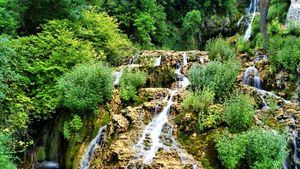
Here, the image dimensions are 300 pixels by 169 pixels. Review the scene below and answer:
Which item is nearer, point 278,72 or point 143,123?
point 143,123

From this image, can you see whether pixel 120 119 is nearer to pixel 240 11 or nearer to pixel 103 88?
pixel 103 88

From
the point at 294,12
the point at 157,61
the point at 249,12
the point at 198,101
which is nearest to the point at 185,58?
the point at 157,61

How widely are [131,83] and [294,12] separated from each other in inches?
347

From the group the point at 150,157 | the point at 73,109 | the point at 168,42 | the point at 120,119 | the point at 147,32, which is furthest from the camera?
the point at 168,42

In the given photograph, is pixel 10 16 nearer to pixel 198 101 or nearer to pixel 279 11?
pixel 198 101

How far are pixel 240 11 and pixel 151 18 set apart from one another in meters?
7.57

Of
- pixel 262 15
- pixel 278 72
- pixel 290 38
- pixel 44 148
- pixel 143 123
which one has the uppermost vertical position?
pixel 262 15

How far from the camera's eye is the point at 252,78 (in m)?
11.8

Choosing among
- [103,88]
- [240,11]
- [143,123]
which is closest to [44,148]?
[103,88]

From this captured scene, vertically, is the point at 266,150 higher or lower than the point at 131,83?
lower

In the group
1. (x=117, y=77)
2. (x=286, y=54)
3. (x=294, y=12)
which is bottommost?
(x=117, y=77)

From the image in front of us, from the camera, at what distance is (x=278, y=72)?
1155 centimetres

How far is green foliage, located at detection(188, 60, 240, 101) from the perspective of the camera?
32.1 feet

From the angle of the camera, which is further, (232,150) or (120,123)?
(120,123)
